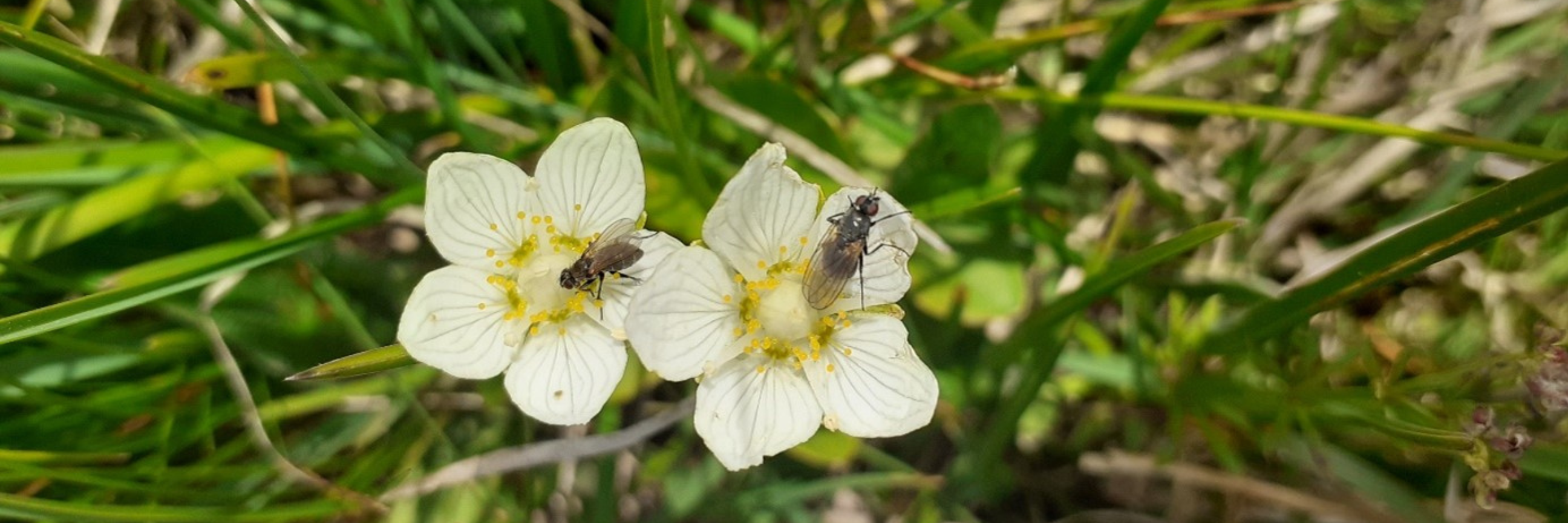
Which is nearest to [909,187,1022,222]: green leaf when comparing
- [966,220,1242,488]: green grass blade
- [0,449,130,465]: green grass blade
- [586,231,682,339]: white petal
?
[966,220,1242,488]: green grass blade

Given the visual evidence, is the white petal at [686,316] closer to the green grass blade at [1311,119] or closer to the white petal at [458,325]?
the white petal at [458,325]

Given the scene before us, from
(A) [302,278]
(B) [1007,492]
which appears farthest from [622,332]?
(B) [1007,492]

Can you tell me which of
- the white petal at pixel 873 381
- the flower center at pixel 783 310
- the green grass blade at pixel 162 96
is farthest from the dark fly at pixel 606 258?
the green grass blade at pixel 162 96

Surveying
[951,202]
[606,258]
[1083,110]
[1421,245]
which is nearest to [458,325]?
[606,258]

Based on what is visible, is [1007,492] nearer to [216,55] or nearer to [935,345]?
[935,345]

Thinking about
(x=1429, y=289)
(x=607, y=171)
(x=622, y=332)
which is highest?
(x=1429, y=289)

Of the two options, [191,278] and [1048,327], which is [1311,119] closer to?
[1048,327]
